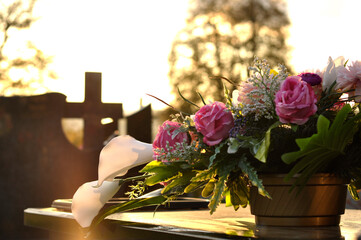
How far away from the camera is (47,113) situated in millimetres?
6594

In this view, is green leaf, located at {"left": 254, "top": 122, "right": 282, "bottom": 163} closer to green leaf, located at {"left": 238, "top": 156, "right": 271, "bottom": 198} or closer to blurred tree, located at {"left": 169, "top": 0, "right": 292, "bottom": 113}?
green leaf, located at {"left": 238, "top": 156, "right": 271, "bottom": 198}

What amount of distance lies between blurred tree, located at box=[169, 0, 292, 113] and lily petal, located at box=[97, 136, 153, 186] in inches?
654

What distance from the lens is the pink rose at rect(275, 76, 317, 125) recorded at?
144 cm

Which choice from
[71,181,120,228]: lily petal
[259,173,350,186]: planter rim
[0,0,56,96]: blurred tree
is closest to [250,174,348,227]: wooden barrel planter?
[259,173,350,186]: planter rim

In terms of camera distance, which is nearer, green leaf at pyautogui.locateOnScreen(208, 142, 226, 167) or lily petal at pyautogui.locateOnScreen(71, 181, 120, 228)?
green leaf at pyautogui.locateOnScreen(208, 142, 226, 167)

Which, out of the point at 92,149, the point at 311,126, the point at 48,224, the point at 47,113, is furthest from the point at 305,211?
the point at 47,113

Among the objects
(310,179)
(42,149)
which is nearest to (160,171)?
(310,179)

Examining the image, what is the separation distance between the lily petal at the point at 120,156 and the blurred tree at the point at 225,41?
1661cm

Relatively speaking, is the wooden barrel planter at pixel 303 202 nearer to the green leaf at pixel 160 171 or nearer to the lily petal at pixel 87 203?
the green leaf at pixel 160 171

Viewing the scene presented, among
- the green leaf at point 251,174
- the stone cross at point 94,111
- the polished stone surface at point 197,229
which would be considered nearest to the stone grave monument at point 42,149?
the stone cross at point 94,111

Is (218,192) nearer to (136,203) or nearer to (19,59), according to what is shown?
(136,203)

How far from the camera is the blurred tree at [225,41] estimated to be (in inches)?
734

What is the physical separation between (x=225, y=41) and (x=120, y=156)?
1768 cm

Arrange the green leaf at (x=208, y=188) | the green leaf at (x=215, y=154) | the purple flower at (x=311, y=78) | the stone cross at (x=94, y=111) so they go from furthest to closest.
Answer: the stone cross at (x=94, y=111), the green leaf at (x=208, y=188), the purple flower at (x=311, y=78), the green leaf at (x=215, y=154)
